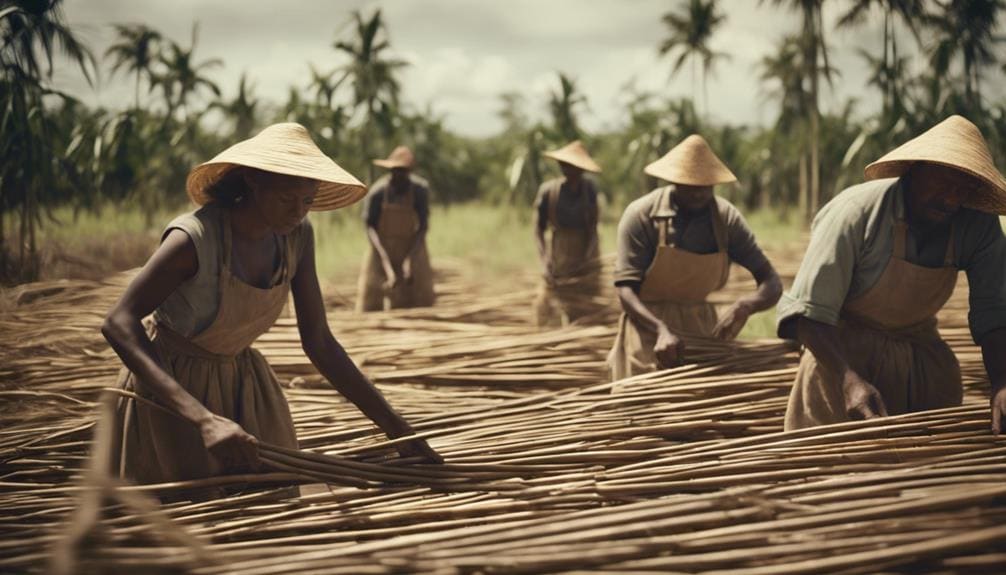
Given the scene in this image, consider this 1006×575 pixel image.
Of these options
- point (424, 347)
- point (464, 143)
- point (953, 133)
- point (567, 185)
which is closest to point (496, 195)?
point (464, 143)

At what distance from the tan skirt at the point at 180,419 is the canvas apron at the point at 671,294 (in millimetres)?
1581

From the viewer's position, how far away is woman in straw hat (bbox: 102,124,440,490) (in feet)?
5.67

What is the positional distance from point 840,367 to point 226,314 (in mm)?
1477

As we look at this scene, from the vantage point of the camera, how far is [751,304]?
3.19 meters

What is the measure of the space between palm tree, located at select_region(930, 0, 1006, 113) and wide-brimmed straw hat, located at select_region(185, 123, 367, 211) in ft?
44.0

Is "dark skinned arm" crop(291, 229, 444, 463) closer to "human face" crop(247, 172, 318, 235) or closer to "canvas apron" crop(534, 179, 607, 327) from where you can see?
"human face" crop(247, 172, 318, 235)

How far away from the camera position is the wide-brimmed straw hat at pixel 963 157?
1982 mm

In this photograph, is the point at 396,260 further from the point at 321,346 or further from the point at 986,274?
the point at 986,274

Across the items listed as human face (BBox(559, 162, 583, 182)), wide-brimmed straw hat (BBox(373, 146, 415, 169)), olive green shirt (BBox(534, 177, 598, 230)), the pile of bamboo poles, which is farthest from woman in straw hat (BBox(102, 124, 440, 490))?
wide-brimmed straw hat (BBox(373, 146, 415, 169))

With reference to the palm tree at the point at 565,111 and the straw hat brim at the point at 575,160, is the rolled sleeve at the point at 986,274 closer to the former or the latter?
the straw hat brim at the point at 575,160

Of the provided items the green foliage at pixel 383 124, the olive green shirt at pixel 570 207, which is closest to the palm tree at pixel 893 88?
the green foliage at pixel 383 124

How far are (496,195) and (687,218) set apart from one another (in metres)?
22.5

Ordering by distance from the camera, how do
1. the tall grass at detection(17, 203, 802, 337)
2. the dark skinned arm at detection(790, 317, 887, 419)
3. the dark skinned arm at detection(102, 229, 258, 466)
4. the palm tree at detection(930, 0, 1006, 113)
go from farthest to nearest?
the palm tree at detection(930, 0, 1006, 113) < the tall grass at detection(17, 203, 802, 337) < the dark skinned arm at detection(790, 317, 887, 419) < the dark skinned arm at detection(102, 229, 258, 466)

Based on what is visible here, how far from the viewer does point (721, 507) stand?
4.58ft
